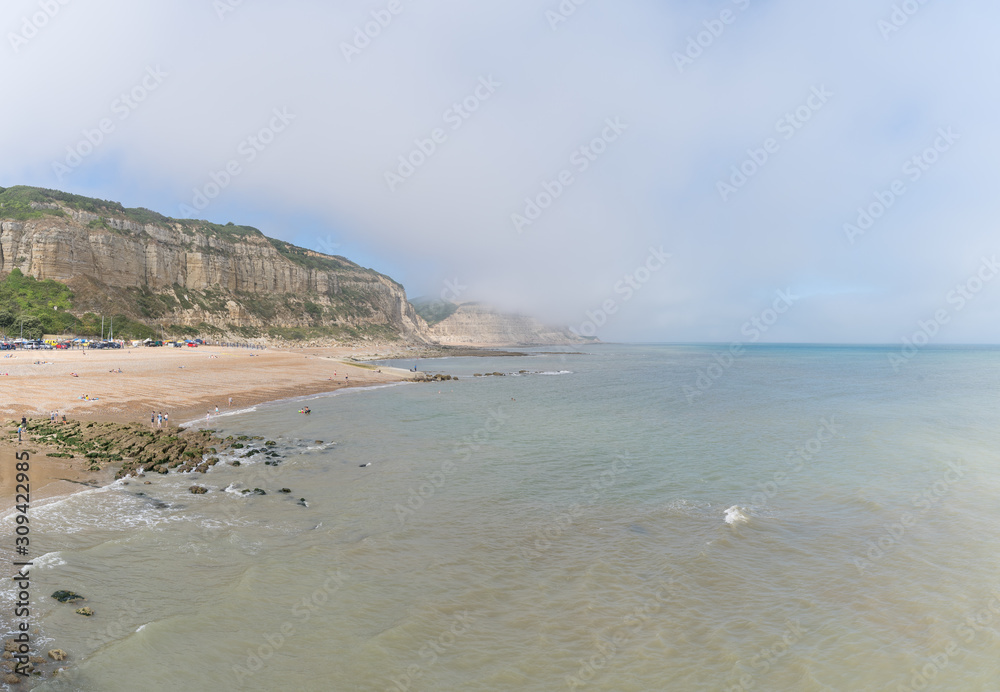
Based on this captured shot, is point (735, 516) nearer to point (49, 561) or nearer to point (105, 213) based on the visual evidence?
point (49, 561)

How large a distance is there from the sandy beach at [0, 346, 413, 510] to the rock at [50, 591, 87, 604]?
6182mm

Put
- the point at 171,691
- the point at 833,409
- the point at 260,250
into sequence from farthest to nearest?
the point at 260,250
the point at 833,409
the point at 171,691

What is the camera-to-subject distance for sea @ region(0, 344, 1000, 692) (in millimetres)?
7531

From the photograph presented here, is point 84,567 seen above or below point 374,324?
below

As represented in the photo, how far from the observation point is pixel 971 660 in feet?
26.0

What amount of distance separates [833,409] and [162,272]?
119573mm

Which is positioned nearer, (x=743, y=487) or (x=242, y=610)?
(x=242, y=610)

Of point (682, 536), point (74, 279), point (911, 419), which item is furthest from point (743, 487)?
point (74, 279)

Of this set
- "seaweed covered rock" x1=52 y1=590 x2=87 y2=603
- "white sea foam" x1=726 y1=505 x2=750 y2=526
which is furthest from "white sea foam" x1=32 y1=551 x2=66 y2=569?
"white sea foam" x1=726 y1=505 x2=750 y2=526

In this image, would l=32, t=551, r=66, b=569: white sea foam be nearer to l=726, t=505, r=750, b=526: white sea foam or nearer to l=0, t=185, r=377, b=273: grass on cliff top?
l=726, t=505, r=750, b=526: white sea foam

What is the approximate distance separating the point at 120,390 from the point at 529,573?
114ft

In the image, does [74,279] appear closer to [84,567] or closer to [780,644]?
[84,567]

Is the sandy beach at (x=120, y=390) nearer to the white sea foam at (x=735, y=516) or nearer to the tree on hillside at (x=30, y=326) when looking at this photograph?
the white sea foam at (x=735, y=516)

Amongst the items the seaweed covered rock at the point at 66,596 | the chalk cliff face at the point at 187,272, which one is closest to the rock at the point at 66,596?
the seaweed covered rock at the point at 66,596
